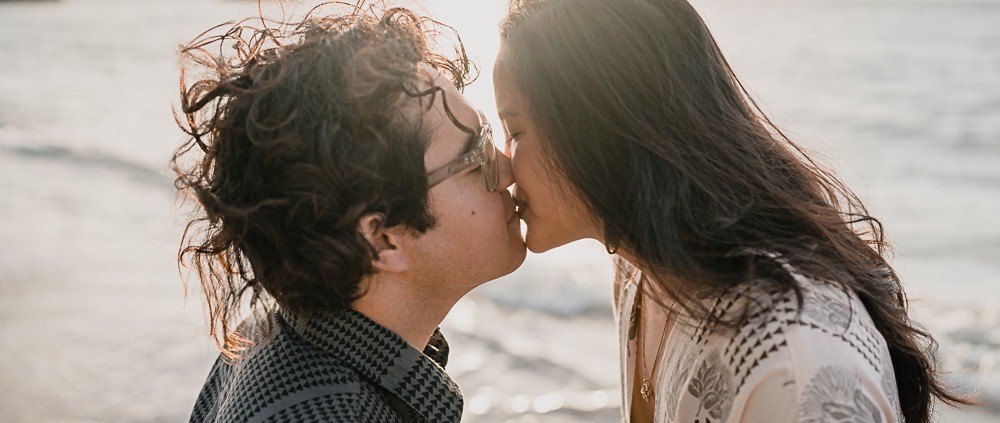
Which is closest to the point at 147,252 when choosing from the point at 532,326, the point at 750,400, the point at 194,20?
the point at 532,326

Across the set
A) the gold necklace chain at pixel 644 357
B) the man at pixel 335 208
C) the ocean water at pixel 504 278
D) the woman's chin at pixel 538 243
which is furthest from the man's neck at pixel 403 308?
the ocean water at pixel 504 278

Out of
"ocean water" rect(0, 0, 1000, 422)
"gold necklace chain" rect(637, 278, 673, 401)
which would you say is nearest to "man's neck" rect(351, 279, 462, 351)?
"gold necklace chain" rect(637, 278, 673, 401)

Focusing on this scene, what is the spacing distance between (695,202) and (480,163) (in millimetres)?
616

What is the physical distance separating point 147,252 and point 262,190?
6794 mm

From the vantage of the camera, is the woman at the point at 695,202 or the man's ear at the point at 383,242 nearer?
the woman at the point at 695,202

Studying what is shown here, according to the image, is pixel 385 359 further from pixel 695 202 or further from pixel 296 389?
pixel 695 202

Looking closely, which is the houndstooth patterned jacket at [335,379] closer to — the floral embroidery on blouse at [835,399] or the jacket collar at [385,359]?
the jacket collar at [385,359]

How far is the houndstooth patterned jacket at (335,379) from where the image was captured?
237 cm

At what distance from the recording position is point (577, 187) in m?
2.80

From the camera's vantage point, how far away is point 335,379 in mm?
2457

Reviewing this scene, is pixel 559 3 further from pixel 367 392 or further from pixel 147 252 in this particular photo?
pixel 147 252

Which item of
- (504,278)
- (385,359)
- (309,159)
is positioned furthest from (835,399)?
(504,278)

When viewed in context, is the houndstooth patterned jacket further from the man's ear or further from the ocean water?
the ocean water

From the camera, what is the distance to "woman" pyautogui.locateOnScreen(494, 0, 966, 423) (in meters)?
2.37
